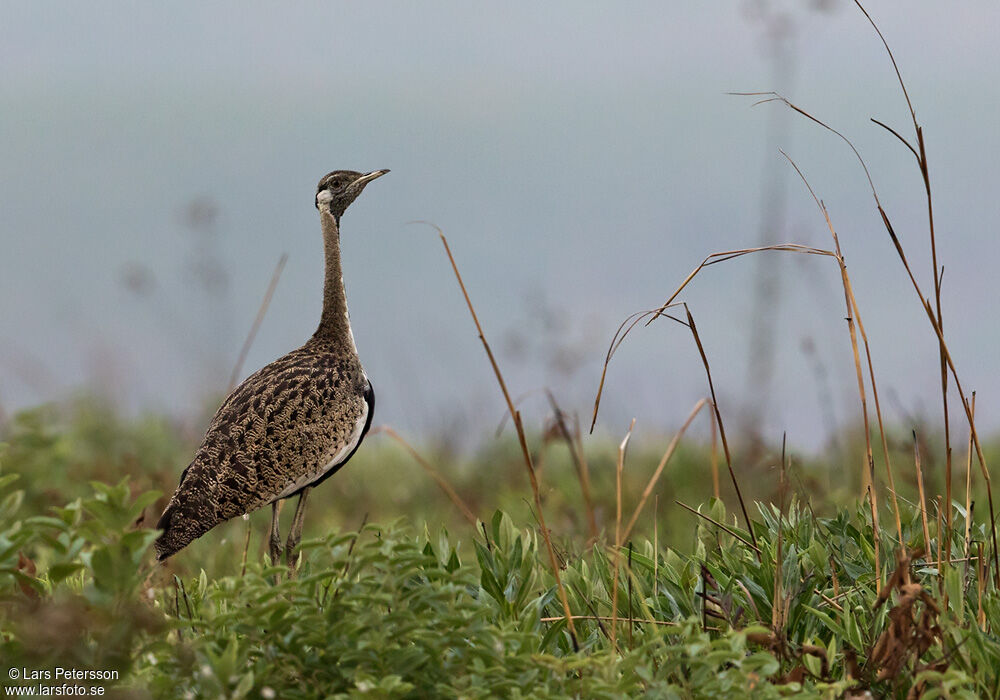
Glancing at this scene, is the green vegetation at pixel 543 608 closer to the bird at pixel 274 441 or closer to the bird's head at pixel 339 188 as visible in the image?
the bird at pixel 274 441

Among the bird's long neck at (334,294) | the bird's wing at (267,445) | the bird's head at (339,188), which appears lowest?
the bird's wing at (267,445)

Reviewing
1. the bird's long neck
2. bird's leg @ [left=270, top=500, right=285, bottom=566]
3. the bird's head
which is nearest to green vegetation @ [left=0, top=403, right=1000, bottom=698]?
bird's leg @ [left=270, top=500, right=285, bottom=566]

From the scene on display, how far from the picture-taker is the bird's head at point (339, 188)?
538cm

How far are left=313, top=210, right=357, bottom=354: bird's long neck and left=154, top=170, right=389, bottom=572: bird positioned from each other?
0.30 ft

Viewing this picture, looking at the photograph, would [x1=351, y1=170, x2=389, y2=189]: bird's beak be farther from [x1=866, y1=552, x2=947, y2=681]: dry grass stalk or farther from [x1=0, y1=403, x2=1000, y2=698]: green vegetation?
[x1=866, y1=552, x2=947, y2=681]: dry grass stalk

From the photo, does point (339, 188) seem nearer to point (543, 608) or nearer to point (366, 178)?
point (366, 178)

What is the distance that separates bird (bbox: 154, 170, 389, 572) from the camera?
4.71 meters

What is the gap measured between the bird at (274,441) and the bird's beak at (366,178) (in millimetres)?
869

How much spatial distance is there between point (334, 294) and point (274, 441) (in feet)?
3.04

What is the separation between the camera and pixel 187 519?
4672 millimetres

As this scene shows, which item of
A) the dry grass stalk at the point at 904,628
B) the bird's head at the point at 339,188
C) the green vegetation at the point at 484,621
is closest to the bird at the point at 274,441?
the green vegetation at the point at 484,621

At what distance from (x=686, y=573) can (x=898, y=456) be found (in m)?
6.78

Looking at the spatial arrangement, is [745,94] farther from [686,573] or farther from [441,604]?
[441,604]

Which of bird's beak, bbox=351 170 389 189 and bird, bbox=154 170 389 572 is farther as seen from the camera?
bird's beak, bbox=351 170 389 189
